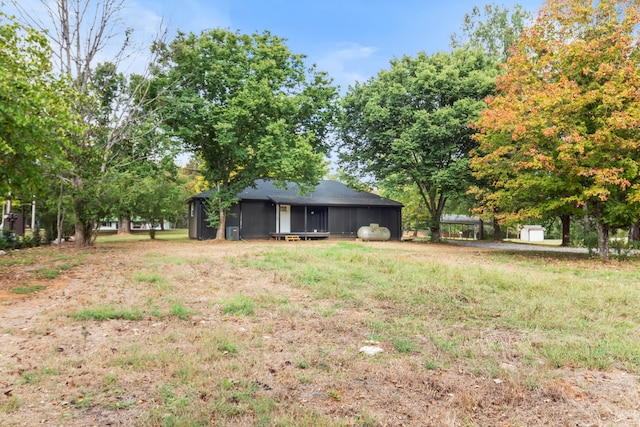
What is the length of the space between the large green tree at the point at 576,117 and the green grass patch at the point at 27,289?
13333 millimetres

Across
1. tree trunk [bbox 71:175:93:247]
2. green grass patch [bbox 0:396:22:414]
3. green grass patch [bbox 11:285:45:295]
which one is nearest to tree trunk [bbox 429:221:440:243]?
tree trunk [bbox 71:175:93:247]

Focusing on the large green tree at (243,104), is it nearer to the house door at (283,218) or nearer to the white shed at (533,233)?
the house door at (283,218)

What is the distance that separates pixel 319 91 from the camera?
1934 cm

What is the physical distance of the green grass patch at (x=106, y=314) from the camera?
4828 millimetres

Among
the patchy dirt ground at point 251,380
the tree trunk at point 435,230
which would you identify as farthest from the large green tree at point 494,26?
the patchy dirt ground at point 251,380

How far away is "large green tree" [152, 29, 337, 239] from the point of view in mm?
17062

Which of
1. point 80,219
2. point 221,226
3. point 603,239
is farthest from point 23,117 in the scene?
point 603,239

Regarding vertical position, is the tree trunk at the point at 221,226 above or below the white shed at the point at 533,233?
above

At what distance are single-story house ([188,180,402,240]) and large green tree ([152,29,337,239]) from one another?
2.79m

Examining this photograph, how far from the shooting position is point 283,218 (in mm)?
23859

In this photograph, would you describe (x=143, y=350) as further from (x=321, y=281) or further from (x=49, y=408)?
(x=321, y=281)

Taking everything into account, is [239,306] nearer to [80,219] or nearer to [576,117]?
[80,219]

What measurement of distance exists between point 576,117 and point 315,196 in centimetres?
1535

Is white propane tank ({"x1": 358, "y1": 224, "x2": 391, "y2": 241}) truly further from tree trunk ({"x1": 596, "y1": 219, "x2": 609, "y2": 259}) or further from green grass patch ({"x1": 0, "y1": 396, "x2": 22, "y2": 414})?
green grass patch ({"x1": 0, "y1": 396, "x2": 22, "y2": 414})
